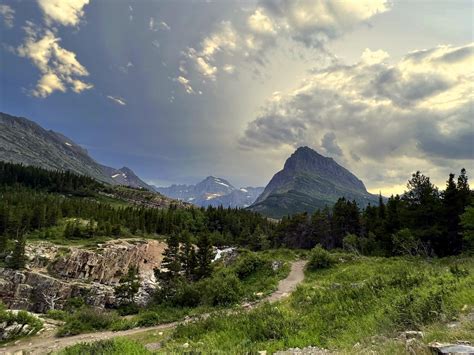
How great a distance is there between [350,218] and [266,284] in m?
64.8

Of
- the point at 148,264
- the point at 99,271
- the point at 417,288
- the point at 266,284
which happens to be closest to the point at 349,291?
the point at 417,288

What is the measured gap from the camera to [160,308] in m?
29.2

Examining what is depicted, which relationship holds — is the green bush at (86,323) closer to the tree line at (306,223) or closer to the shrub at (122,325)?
the shrub at (122,325)

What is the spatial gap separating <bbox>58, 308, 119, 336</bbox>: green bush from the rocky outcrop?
18.8 m

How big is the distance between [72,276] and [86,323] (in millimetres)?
40041

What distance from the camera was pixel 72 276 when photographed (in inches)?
2277

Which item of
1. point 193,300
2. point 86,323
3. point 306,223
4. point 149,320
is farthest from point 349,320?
point 306,223

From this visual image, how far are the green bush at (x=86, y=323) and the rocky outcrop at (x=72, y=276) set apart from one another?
18751mm

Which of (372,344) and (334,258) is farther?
(334,258)

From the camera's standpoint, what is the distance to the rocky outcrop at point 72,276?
47.8m

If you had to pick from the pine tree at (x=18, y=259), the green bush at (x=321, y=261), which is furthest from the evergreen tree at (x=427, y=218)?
the pine tree at (x=18, y=259)

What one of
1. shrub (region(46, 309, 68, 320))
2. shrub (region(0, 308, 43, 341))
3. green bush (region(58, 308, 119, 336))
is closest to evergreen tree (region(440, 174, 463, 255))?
green bush (region(58, 308, 119, 336))

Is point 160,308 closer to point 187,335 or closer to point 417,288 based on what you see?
point 187,335

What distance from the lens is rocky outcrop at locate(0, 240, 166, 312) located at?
157ft
